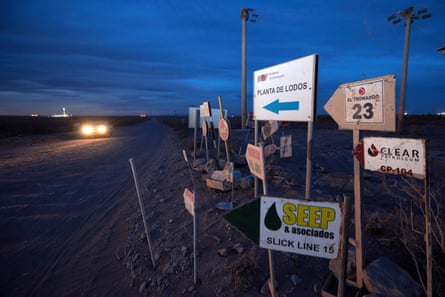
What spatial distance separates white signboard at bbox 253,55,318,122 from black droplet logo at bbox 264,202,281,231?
1.30m

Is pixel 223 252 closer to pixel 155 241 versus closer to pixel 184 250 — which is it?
pixel 184 250

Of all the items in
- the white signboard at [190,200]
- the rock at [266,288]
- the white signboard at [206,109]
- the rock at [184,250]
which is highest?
the white signboard at [206,109]

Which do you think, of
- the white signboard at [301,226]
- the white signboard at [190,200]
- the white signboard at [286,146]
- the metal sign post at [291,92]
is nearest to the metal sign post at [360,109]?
the metal sign post at [291,92]

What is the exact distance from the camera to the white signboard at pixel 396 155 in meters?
1.77

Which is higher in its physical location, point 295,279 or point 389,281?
point 389,281

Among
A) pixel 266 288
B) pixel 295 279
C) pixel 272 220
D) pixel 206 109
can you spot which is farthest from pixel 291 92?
pixel 206 109

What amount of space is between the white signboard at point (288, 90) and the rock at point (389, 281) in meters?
1.64

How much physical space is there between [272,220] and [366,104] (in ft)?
4.83

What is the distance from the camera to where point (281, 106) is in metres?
2.90

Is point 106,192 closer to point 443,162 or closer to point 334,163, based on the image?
point 334,163

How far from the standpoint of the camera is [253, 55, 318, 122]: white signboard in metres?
2.51

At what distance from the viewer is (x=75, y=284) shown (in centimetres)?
322

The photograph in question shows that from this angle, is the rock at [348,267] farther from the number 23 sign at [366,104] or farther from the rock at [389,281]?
the number 23 sign at [366,104]

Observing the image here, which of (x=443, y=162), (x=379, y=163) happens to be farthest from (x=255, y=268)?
(x=443, y=162)
